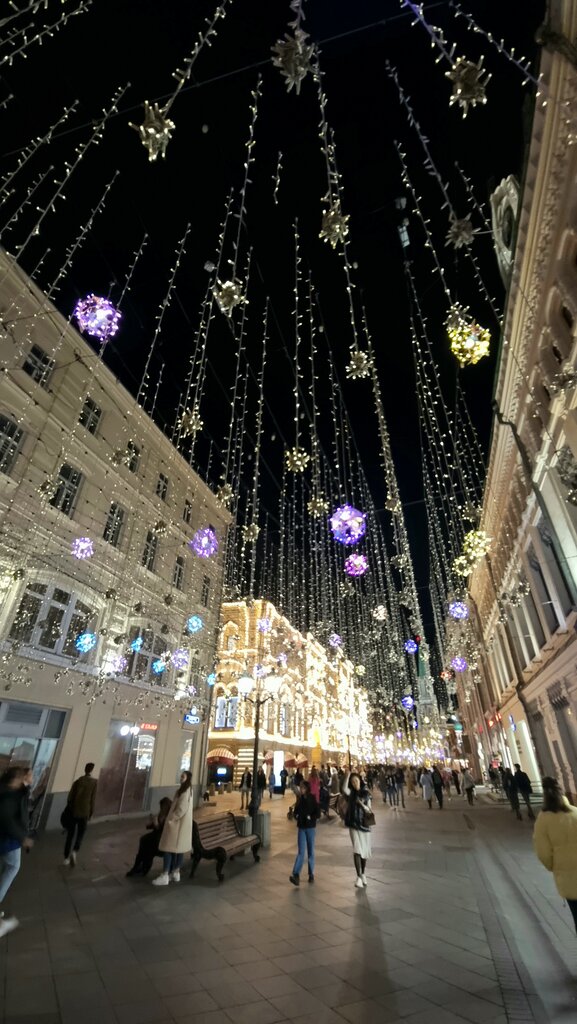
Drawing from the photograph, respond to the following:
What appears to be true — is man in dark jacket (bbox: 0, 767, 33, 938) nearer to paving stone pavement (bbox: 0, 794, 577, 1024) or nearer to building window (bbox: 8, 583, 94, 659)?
paving stone pavement (bbox: 0, 794, 577, 1024)

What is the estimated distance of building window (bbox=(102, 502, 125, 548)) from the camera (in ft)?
55.2

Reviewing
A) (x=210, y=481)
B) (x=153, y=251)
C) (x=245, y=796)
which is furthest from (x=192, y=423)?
(x=245, y=796)

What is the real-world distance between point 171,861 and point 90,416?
14521 millimetres

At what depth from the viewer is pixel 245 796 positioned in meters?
19.6

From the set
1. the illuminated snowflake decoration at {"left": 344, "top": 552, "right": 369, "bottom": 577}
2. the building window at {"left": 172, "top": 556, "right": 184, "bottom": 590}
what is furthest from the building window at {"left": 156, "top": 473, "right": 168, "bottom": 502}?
the illuminated snowflake decoration at {"left": 344, "top": 552, "right": 369, "bottom": 577}

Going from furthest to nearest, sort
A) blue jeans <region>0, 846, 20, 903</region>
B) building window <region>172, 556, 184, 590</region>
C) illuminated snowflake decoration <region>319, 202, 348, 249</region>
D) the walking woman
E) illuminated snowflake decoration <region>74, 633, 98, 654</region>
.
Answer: building window <region>172, 556, 184, 590</region> < illuminated snowflake decoration <region>74, 633, 98, 654</region> < the walking woman < illuminated snowflake decoration <region>319, 202, 348, 249</region> < blue jeans <region>0, 846, 20, 903</region>

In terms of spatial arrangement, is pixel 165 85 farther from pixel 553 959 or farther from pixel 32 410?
pixel 553 959

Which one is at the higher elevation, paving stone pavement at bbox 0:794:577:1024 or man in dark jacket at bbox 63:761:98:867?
man in dark jacket at bbox 63:761:98:867

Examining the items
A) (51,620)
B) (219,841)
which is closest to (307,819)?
(219,841)

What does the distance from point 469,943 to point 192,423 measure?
344 inches

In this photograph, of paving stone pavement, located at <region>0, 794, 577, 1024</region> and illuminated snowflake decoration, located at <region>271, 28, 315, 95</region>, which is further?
illuminated snowflake decoration, located at <region>271, 28, 315, 95</region>

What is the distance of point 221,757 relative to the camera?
1206 inches

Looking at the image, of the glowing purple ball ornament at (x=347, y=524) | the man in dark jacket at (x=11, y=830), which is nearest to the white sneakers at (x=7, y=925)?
the man in dark jacket at (x=11, y=830)

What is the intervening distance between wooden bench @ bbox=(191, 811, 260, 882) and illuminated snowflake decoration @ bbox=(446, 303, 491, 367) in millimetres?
9533
